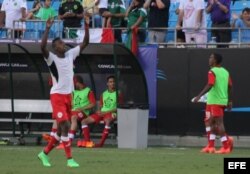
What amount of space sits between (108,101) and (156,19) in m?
2.61

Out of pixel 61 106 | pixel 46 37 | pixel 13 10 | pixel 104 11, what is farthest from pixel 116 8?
pixel 46 37

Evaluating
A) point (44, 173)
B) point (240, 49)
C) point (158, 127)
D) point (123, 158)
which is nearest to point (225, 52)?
point (240, 49)

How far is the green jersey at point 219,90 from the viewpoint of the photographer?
70.5 ft

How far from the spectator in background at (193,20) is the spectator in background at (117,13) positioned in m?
1.60

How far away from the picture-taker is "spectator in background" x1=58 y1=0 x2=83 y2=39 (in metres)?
26.3

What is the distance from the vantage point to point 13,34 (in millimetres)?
26562

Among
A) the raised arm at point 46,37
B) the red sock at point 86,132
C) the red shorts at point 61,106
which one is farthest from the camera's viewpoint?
the red sock at point 86,132

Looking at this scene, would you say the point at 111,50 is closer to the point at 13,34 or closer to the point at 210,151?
the point at 13,34

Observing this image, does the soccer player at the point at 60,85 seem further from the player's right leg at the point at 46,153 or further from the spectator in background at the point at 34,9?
the spectator in background at the point at 34,9

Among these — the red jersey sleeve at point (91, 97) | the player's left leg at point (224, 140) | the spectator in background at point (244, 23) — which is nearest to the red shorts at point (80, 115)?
the red jersey sleeve at point (91, 97)

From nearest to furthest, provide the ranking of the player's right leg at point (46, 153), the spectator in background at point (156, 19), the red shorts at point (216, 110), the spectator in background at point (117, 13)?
the player's right leg at point (46, 153), the red shorts at point (216, 110), the spectator in background at point (156, 19), the spectator in background at point (117, 13)

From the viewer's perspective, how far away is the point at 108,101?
84.4 ft

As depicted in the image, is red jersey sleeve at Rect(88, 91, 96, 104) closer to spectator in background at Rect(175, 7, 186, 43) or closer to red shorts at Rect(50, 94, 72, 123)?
spectator in background at Rect(175, 7, 186, 43)

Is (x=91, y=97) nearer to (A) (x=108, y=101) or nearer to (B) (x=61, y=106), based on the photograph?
(A) (x=108, y=101)
